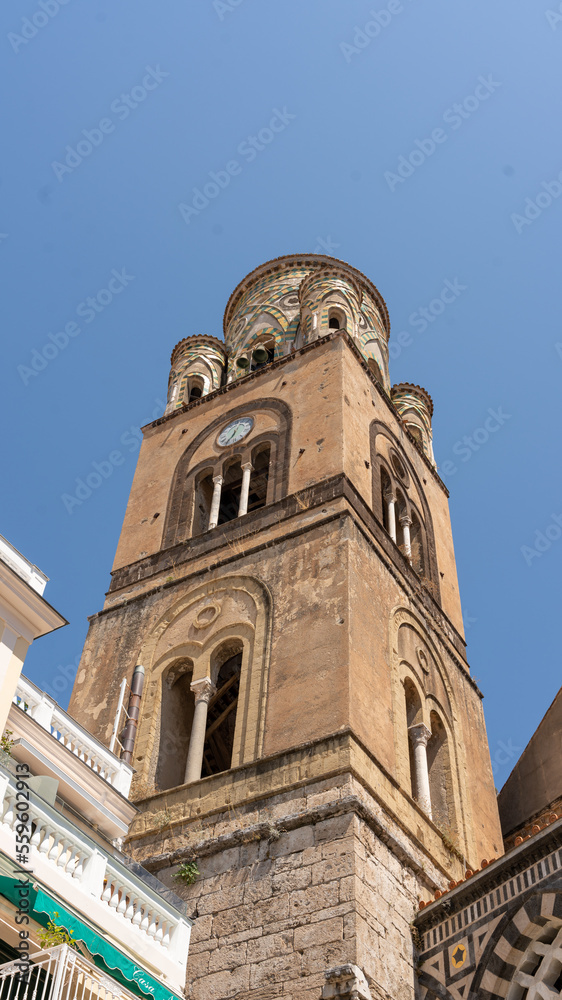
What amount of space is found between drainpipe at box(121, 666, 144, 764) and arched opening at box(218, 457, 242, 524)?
5026 mm

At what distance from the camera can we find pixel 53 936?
929cm

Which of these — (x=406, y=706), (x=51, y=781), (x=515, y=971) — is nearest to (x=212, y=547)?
(x=406, y=706)

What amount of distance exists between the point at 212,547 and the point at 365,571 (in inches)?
118

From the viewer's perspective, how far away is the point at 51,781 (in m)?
11.5

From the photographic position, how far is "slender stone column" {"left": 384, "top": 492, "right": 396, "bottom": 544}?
20.3 m

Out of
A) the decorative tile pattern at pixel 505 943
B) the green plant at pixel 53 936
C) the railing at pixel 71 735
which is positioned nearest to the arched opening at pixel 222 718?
the railing at pixel 71 735

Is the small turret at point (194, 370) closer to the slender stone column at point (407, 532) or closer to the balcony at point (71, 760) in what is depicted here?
the slender stone column at point (407, 532)

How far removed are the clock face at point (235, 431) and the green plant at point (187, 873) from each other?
30.5 ft

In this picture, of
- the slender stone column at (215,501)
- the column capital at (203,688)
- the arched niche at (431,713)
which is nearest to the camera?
the arched niche at (431,713)

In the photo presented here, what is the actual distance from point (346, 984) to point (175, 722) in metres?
6.21

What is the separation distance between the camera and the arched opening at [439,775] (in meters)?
16.5

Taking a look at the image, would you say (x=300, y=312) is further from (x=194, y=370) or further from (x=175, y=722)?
(x=175, y=722)

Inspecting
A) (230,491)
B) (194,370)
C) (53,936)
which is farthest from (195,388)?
(53,936)

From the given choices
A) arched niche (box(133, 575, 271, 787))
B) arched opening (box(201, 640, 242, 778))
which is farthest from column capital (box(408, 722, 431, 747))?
arched opening (box(201, 640, 242, 778))
